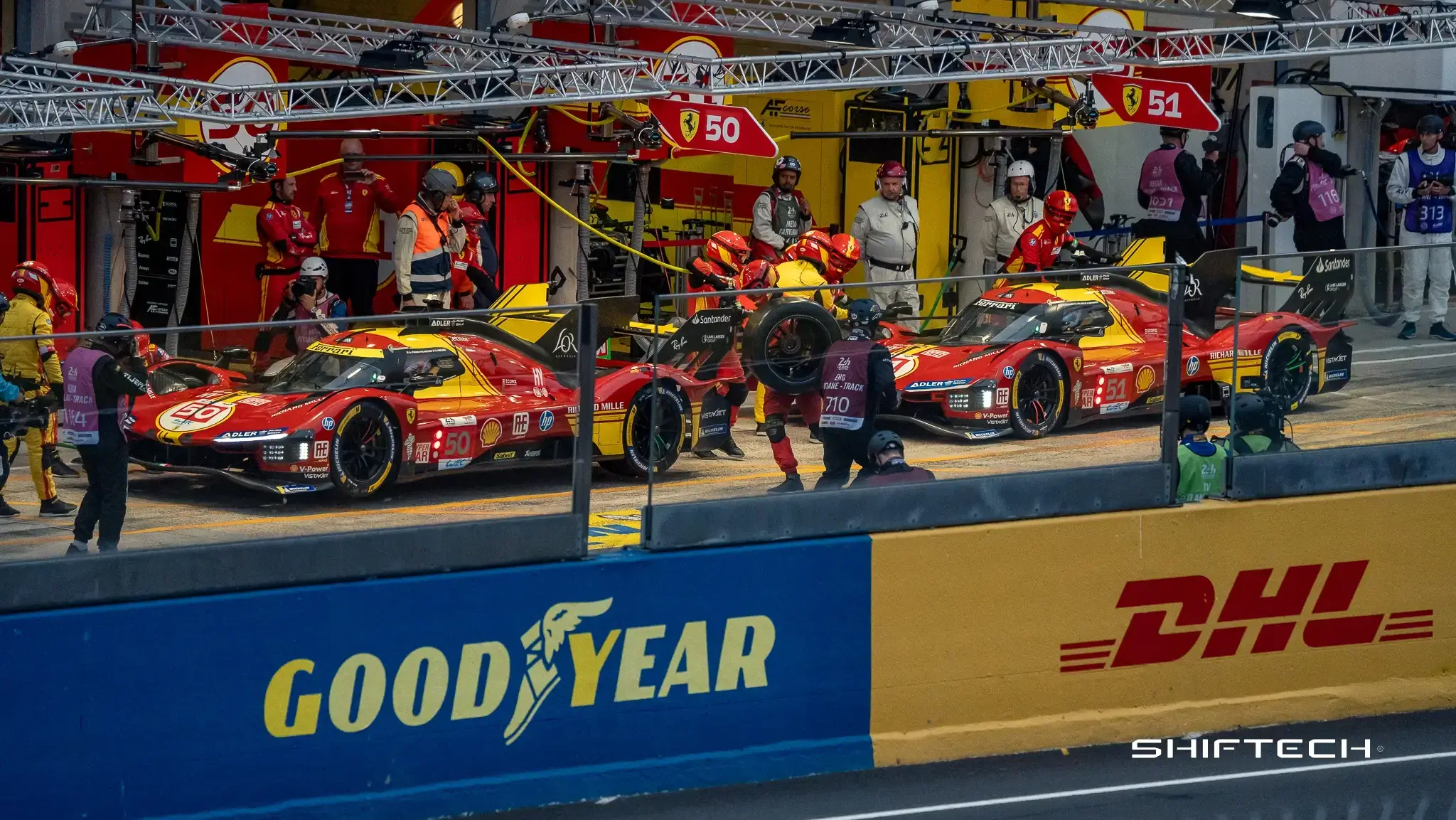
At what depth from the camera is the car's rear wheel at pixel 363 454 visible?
8414mm

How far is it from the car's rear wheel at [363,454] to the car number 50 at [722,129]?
25.7ft

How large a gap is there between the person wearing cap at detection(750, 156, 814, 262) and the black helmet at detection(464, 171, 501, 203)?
243cm

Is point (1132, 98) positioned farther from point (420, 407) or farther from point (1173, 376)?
point (420, 407)

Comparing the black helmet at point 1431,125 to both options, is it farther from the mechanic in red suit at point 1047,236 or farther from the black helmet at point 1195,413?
the black helmet at point 1195,413

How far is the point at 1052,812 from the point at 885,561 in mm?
1367

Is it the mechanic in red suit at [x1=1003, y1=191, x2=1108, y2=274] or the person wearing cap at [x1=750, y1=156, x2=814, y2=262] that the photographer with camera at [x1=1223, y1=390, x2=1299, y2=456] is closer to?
the mechanic in red suit at [x1=1003, y1=191, x2=1108, y2=274]

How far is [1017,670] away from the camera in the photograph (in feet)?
31.5

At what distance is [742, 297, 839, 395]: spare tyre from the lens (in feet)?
30.5

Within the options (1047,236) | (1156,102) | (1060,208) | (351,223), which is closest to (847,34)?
(1060,208)

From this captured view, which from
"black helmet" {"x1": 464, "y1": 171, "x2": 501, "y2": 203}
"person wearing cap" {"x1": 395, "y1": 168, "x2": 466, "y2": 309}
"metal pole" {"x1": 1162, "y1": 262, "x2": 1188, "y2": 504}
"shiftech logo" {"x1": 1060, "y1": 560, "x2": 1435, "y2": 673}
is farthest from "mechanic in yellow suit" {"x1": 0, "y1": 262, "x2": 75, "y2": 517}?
"black helmet" {"x1": 464, "y1": 171, "x2": 501, "y2": 203}

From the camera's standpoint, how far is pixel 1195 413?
1023 cm

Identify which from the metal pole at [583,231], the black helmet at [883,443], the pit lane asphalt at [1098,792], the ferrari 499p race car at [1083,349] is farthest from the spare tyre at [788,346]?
the metal pole at [583,231]

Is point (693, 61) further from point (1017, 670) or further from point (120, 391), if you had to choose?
point (120, 391)

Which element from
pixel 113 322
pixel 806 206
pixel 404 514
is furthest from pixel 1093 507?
pixel 806 206
